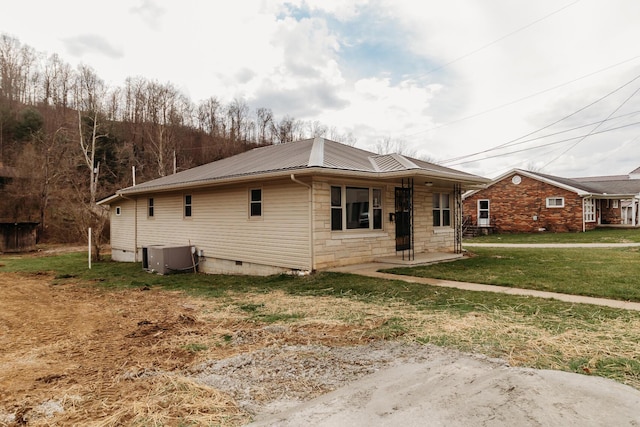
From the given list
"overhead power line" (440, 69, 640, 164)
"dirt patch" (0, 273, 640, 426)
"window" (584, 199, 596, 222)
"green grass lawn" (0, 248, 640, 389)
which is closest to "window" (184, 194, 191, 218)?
"green grass lawn" (0, 248, 640, 389)

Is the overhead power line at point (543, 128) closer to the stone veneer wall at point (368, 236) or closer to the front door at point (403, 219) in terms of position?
the stone veneer wall at point (368, 236)

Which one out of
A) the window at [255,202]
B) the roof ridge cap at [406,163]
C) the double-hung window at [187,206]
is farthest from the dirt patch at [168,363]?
the double-hung window at [187,206]

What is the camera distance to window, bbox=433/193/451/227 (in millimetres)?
13141

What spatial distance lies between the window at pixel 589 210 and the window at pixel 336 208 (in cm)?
2102

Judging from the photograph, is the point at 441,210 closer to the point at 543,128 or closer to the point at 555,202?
the point at 543,128

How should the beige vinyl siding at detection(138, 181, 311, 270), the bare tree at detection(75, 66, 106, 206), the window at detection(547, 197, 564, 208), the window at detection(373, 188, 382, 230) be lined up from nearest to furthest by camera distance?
1. the beige vinyl siding at detection(138, 181, 311, 270)
2. the window at detection(373, 188, 382, 230)
3. the window at detection(547, 197, 564, 208)
4. the bare tree at detection(75, 66, 106, 206)

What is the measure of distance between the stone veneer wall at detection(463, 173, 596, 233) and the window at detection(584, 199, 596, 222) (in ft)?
1.46

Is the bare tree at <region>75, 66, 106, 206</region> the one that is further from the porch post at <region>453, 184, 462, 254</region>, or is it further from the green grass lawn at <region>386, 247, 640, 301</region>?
the green grass lawn at <region>386, 247, 640, 301</region>

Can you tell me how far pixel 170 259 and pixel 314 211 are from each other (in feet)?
19.2

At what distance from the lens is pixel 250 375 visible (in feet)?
11.7

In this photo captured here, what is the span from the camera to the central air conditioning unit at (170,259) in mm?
12352

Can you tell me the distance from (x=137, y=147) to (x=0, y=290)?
1220 inches

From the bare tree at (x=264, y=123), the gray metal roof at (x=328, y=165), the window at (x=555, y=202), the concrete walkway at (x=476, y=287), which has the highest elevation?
the bare tree at (x=264, y=123)

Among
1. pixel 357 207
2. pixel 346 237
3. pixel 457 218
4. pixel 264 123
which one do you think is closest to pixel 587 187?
pixel 457 218
